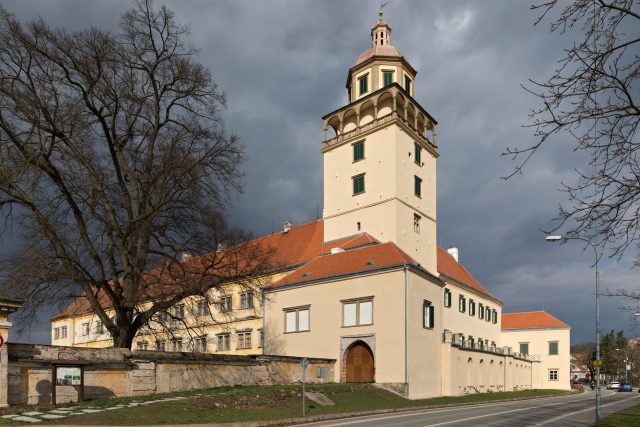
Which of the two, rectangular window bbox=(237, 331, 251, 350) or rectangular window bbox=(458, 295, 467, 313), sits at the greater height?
rectangular window bbox=(458, 295, 467, 313)

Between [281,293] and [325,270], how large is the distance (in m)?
4.13

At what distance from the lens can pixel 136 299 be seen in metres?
24.0

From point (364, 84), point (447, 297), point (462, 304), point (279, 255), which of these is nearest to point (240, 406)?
point (279, 255)

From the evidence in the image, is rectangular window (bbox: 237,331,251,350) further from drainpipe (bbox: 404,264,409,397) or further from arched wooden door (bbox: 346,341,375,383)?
drainpipe (bbox: 404,264,409,397)

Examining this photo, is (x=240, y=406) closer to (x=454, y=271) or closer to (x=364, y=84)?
(x=364, y=84)

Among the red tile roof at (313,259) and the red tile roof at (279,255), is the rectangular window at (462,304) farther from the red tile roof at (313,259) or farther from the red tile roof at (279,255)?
the red tile roof at (279,255)

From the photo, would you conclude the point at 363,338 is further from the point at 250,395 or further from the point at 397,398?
the point at 250,395

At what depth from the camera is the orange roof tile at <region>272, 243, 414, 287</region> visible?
3569cm

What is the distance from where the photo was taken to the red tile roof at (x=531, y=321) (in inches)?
2877

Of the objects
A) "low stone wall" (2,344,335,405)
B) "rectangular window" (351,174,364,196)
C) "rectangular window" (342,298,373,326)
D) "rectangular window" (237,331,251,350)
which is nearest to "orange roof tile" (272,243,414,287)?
"rectangular window" (342,298,373,326)

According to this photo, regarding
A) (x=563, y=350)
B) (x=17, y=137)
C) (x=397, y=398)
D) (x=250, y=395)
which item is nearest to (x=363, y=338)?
(x=397, y=398)

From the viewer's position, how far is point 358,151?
45.3 meters

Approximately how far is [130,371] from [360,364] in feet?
53.3

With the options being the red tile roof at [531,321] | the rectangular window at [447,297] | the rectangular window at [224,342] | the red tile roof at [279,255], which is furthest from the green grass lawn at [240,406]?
the red tile roof at [531,321]
